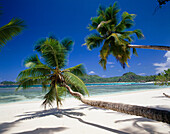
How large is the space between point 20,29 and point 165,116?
408cm

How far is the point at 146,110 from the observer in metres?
2.01

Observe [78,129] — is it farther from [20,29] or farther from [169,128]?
[20,29]

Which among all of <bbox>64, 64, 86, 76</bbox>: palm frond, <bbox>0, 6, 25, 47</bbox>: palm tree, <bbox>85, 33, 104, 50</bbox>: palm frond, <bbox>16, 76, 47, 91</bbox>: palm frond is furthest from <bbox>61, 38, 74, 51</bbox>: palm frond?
<bbox>0, 6, 25, 47</bbox>: palm tree

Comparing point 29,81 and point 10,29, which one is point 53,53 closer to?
point 29,81

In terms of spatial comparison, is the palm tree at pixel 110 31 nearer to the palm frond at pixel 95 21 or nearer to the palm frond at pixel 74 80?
the palm frond at pixel 95 21

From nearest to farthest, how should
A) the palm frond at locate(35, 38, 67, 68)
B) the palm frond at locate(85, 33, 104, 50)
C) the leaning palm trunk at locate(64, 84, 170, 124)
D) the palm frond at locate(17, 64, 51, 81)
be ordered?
the leaning palm trunk at locate(64, 84, 170, 124) → the palm frond at locate(17, 64, 51, 81) → the palm frond at locate(35, 38, 67, 68) → the palm frond at locate(85, 33, 104, 50)

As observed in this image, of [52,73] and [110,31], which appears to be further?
[110,31]

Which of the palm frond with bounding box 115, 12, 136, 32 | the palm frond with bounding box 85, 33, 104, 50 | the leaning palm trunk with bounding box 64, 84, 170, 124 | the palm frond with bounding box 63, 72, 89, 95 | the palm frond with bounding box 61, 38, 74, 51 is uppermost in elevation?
the palm frond with bounding box 115, 12, 136, 32

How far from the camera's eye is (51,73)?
18.7 feet

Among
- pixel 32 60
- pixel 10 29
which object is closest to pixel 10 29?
pixel 10 29

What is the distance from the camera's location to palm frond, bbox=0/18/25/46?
3205 mm

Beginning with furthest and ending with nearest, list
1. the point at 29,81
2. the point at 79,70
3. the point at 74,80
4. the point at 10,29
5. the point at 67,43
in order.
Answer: the point at 67,43
the point at 79,70
the point at 29,81
the point at 74,80
the point at 10,29

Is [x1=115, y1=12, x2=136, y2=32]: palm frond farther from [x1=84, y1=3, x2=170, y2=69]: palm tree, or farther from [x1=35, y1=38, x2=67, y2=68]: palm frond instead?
[x1=35, y1=38, x2=67, y2=68]: palm frond

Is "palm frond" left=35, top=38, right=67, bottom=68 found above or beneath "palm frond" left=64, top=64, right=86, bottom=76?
above
